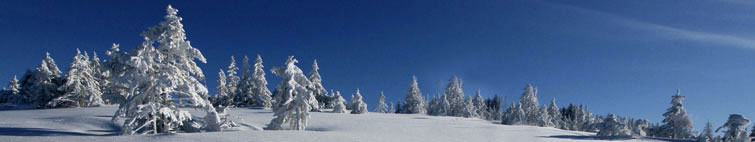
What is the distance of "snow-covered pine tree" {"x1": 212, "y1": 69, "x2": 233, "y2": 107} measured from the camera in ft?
221

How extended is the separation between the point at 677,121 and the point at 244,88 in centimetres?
5764

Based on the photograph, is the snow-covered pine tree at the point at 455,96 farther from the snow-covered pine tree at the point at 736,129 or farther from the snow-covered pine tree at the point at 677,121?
the snow-covered pine tree at the point at 736,129

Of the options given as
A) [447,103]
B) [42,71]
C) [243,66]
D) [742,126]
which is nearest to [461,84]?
[447,103]

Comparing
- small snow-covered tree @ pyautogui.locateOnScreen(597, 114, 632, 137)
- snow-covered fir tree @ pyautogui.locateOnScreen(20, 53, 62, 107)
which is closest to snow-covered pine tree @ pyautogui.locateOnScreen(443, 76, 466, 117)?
small snow-covered tree @ pyautogui.locateOnScreen(597, 114, 632, 137)

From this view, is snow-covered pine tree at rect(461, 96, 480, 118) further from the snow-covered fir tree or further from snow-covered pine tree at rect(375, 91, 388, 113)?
the snow-covered fir tree

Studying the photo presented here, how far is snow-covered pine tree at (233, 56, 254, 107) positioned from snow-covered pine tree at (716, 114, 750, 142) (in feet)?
187

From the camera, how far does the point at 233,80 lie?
71.1 m

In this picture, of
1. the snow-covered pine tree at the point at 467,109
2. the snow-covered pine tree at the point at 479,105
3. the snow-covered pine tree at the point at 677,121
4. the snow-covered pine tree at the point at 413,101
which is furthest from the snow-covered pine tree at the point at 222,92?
the snow-covered pine tree at the point at 677,121

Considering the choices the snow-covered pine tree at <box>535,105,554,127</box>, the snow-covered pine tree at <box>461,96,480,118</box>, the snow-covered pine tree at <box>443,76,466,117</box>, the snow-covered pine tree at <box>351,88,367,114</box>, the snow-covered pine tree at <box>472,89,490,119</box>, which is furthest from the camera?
the snow-covered pine tree at <box>472,89,490,119</box>

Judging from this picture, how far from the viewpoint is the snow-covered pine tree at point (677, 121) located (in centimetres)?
4022

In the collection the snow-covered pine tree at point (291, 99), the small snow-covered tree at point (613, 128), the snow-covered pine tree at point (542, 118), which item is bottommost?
the snow-covered pine tree at point (542, 118)

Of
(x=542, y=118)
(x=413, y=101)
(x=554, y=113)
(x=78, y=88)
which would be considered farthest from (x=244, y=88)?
(x=554, y=113)

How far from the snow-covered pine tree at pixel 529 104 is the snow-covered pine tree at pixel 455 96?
1179cm

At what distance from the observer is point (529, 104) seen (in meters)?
76.3
